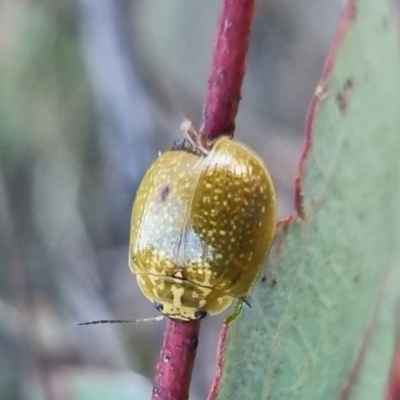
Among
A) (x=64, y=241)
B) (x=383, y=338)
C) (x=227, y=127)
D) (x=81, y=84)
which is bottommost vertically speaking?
(x=64, y=241)

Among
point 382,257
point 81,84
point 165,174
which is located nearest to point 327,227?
point 382,257

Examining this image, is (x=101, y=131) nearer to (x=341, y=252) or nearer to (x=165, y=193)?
(x=165, y=193)

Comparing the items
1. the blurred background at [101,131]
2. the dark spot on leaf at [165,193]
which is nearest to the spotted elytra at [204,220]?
the dark spot on leaf at [165,193]

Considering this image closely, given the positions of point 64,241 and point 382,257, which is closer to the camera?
point 382,257

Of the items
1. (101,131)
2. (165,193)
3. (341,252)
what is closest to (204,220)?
(165,193)

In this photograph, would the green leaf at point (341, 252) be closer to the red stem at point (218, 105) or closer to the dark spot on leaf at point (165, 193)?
the red stem at point (218, 105)

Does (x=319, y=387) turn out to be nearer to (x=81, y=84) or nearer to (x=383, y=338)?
(x=383, y=338)

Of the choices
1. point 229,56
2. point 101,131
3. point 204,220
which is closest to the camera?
point 229,56

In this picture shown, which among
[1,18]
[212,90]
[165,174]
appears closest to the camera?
[212,90]
